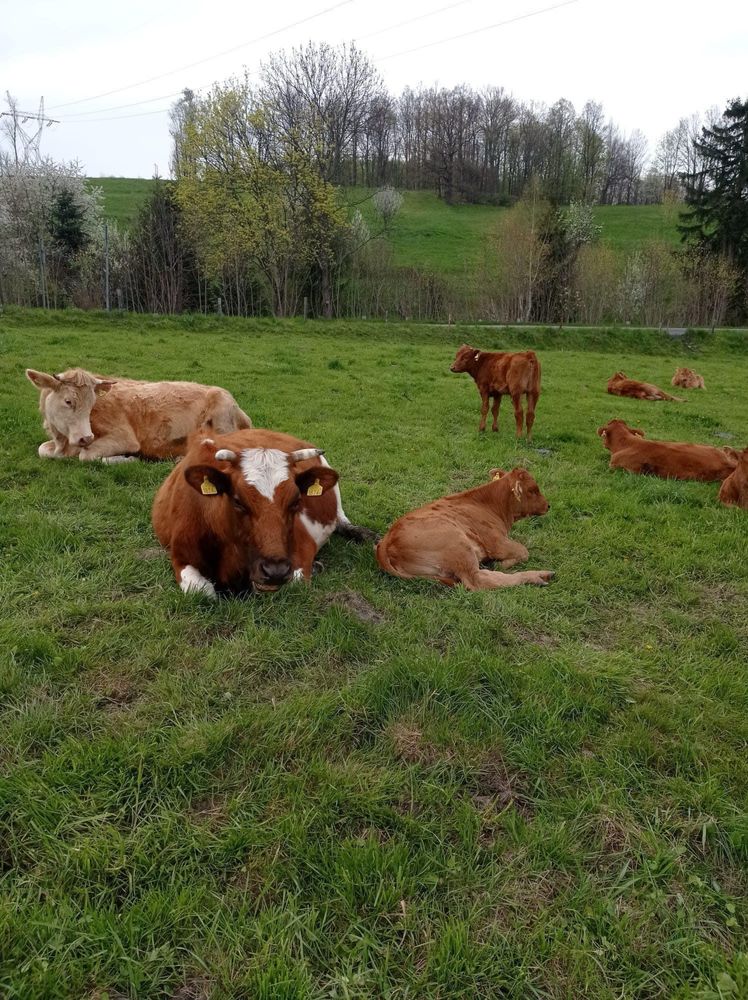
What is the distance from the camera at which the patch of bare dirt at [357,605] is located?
445 centimetres

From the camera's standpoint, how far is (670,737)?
3344 millimetres

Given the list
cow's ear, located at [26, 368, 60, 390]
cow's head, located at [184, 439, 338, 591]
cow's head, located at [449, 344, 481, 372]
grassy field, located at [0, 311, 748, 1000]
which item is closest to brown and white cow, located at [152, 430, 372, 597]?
cow's head, located at [184, 439, 338, 591]

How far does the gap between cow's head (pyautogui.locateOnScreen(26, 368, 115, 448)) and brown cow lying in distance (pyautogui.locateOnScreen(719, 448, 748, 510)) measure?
313 inches

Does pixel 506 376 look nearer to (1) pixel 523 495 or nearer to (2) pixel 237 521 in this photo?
(1) pixel 523 495

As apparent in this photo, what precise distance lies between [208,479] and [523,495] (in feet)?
11.7

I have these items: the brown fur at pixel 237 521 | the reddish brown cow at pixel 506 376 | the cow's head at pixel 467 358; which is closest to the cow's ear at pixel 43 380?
the brown fur at pixel 237 521

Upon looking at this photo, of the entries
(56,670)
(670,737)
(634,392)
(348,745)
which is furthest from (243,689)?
(634,392)

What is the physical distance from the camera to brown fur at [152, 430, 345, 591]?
4.19 metres

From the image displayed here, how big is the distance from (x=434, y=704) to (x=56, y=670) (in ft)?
7.00

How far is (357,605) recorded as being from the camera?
4.62 meters

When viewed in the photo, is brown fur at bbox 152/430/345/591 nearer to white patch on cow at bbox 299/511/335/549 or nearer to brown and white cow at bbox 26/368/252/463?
white patch on cow at bbox 299/511/335/549

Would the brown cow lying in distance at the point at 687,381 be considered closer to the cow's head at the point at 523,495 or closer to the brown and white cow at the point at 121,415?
the cow's head at the point at 523,495

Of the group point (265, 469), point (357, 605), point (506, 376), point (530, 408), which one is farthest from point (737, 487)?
point (265, 469)

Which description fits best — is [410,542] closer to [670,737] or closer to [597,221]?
[670,737]
